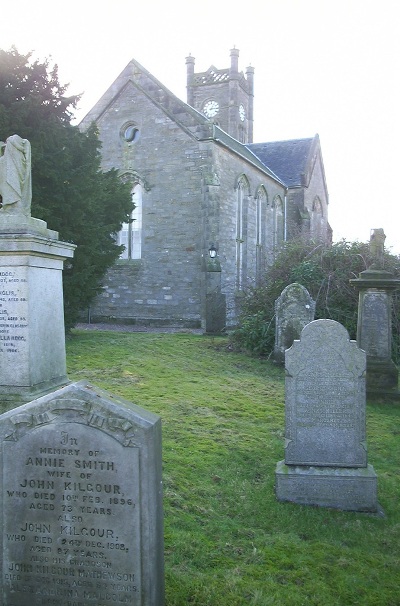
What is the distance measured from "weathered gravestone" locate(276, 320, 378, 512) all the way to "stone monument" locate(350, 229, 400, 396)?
4.24 meters

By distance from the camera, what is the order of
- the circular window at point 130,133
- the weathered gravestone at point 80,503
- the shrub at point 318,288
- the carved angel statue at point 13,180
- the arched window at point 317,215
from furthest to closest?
the arched window at point 317,215 → the circular window at point 130,133 → the shrub at point 318,288 → the carved angel statue at point 13,180 → the weathered gravestone at point 80,503

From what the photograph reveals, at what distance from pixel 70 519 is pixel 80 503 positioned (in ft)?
0.36

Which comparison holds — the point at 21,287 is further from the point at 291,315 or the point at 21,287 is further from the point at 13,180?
the point at 291,315

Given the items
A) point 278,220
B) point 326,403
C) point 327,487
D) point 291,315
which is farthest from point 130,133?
point 327,487

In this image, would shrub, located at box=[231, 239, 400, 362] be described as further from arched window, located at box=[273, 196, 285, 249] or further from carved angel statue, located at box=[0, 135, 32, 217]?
arched window, located at box=[273, 196, 285, 249]

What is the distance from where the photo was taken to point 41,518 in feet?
9.71

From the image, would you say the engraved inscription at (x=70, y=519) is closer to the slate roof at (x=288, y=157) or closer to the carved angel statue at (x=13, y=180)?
the carved angel statue at (x=13, y=180)

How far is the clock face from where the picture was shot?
4112cm

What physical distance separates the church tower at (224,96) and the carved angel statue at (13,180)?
3591cm

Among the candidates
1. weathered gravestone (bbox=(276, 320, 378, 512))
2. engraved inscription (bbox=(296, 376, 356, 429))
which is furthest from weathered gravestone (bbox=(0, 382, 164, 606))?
engraved inscription (bbox=(296, 376, 356, 429))

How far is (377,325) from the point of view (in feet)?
30.1

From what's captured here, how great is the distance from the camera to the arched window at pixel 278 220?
28.6 metres

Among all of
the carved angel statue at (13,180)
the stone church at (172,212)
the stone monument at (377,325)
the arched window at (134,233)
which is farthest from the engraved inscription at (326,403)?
the arched window at (134,233)

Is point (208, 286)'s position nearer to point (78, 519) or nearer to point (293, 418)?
point (293, 418)
